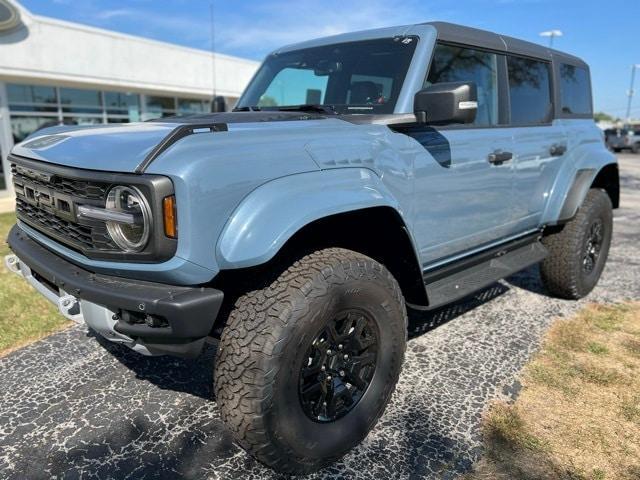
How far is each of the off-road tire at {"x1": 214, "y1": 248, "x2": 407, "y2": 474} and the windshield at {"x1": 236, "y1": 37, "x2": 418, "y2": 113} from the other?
1053 mm

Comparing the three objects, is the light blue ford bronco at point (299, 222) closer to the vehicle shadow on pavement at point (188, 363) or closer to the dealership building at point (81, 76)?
the vehicle shadow on pavement at point (188, 363)

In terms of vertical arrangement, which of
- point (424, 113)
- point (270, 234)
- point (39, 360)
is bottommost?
point (39, 360)

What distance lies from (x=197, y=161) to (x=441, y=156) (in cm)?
149

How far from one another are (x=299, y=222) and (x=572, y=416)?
72.9 inches

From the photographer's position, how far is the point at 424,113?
2549 mm

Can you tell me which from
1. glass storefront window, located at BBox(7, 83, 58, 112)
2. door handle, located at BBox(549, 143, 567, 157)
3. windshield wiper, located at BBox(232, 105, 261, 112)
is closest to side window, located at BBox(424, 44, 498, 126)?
door handle, located at BBox(549, 143, 567, 157)

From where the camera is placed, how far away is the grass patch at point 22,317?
11.8ft

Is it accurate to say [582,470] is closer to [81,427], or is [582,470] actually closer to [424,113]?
[424,113]

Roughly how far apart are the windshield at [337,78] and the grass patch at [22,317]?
2187 millimetres

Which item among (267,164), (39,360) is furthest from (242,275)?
(39,360)

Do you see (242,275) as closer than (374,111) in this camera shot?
Yes

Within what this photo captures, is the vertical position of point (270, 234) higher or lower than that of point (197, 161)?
lower

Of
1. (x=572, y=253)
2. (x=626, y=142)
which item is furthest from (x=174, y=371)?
(x=626, y=142)

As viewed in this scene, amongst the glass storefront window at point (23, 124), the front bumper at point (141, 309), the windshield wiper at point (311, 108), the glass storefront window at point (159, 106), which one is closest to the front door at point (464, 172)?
the windshield wiper at point (311, 108)
